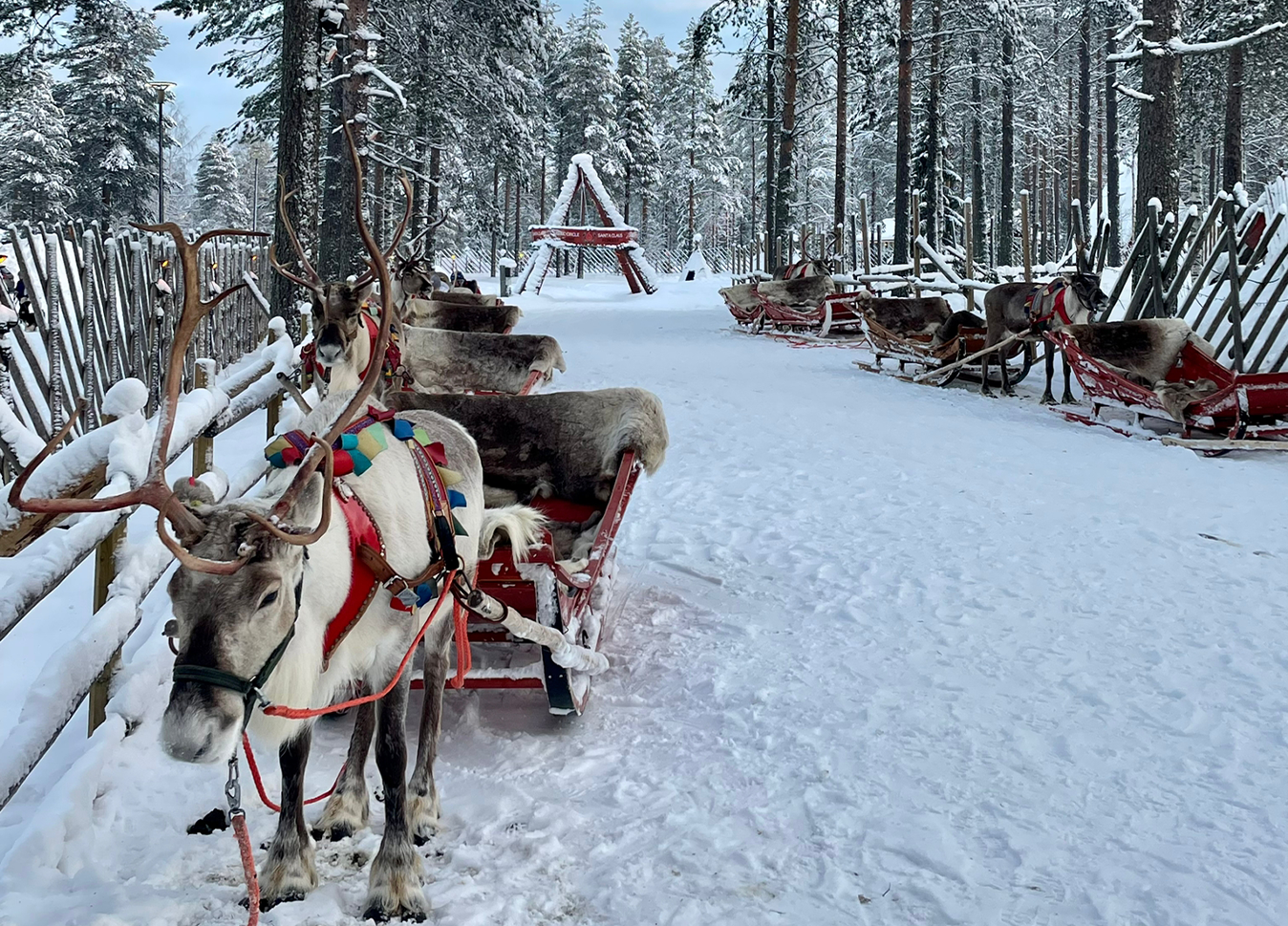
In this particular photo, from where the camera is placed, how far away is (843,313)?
18.6 meters

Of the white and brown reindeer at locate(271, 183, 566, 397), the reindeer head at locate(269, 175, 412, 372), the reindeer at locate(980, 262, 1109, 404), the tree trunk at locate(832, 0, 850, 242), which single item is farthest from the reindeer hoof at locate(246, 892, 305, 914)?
the tree trunk at locate(832, 0, 850, 242)

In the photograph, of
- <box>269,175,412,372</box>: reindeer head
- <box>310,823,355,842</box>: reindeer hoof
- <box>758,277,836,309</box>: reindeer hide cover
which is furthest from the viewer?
<box>758,277,836,309</box>: reindeer hide cover

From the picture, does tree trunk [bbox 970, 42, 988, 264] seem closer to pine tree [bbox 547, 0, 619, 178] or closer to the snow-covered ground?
pine tree [bbox 547, 0, 619, 178]

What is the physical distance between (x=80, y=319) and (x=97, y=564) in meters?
5.52

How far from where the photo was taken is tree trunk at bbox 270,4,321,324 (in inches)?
468

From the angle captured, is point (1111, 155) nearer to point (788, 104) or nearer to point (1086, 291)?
point (788, 104)

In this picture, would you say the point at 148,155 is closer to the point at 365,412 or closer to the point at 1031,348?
→ the point at 1031,348

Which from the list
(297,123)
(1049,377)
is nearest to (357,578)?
(1049,377)

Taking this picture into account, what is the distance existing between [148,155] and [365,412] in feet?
128

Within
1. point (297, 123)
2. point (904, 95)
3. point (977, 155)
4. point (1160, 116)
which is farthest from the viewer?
point (977, 155)

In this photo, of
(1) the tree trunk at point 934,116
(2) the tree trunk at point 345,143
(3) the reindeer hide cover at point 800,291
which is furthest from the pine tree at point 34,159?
(1) the tree trunk at point 934,116

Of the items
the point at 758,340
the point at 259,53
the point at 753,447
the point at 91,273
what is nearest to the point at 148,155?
the point at 259,53

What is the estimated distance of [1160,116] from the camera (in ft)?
41.9

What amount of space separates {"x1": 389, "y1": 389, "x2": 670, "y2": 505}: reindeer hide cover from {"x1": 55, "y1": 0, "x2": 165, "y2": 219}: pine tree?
33362 millimetres
